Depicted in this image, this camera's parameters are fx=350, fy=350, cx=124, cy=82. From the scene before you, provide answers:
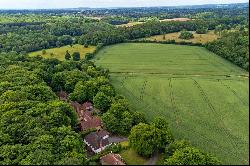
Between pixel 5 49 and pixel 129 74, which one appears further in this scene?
pixel 5 49

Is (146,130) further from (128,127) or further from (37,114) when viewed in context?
(37,114)

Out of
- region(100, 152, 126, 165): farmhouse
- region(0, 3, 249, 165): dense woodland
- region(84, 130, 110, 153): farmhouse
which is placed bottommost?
region(84, 130, 110, 153): farmhouse

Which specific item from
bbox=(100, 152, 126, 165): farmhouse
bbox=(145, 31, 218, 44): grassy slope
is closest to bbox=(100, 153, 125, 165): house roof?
bbox=(100, 152, 126, 165): farmhouse

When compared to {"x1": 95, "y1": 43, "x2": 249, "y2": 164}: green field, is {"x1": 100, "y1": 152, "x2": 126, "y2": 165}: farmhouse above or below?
above

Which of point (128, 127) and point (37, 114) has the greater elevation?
point (37, 114)

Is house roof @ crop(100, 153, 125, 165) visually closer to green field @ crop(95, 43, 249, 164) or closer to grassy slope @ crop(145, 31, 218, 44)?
green field @ crop(95, 43, 249, 164)

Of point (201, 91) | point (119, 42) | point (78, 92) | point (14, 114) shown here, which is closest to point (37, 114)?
point (14, 114)

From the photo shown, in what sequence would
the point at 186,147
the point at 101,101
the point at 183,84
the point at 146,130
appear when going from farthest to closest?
the point at 183,84 < the point at 101,101 < the point at 146,130 < the point at 186,147

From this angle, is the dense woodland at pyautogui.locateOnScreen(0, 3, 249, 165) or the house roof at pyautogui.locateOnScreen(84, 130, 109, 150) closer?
the dense woodland at pyautogui.locateOnScreen(0, 3, 249, 165)

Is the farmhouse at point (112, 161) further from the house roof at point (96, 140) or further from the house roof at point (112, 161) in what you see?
the house roof at point (96, 140)
